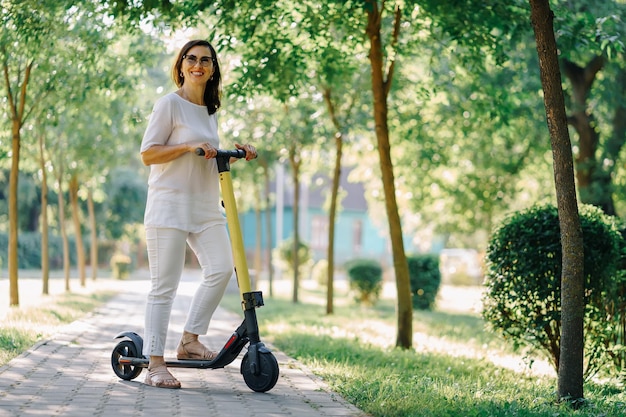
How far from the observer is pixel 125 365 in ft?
20.3

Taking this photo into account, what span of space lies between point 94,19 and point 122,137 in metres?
9.35

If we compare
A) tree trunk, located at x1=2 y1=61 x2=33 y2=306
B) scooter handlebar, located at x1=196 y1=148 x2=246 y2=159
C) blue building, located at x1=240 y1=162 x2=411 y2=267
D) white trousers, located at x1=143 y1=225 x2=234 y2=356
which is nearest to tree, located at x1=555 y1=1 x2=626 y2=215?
tree trunk, located at x1=2 y1=61 x2=33 y2=306

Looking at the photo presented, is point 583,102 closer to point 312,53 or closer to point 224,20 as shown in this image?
point 312,53

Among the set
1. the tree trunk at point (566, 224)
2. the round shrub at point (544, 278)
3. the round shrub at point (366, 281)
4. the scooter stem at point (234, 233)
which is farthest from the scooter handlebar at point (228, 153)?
the round shrub at point (366, 281)

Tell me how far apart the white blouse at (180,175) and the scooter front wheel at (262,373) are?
0.97m

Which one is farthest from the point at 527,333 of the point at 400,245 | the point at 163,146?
the point at 163,146

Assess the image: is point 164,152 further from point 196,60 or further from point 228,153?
point 196,60

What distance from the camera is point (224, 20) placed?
9641mm

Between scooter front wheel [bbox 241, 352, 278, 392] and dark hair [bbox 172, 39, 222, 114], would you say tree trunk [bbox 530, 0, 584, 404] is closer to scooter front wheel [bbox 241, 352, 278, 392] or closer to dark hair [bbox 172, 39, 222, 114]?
scooter front wheel [bbox 241, 352, 278, 392]

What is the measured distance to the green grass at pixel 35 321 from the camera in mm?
7950

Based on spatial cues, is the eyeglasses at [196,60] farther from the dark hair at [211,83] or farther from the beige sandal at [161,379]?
the beige sandal at [161,379]

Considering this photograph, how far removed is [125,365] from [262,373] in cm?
105

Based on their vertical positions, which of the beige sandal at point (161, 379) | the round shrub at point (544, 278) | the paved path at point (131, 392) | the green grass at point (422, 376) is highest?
the round shrub at point (544, 278)

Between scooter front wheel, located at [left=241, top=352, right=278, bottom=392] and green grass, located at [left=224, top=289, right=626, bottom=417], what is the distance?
559 millimetres
